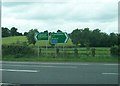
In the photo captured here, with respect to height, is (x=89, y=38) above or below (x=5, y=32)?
below

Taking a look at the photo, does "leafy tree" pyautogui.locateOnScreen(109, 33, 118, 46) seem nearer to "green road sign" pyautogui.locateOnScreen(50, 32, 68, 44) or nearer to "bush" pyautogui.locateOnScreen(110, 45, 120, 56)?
"bush" pyautogui.locateOnScreen(110, 45, 120, 56)

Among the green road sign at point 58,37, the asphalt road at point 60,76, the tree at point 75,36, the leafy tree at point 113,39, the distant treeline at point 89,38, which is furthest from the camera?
the tree at point 75,36

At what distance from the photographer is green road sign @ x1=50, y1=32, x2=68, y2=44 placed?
29.3 m

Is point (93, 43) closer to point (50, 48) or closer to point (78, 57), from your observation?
point (50, 48)

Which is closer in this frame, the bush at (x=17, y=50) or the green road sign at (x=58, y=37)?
the green road sign at (x=58, y=37)

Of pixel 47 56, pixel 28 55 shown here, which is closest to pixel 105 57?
pixel 47 56

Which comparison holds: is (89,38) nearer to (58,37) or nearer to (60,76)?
(58,37)

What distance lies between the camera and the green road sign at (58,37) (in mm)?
29312

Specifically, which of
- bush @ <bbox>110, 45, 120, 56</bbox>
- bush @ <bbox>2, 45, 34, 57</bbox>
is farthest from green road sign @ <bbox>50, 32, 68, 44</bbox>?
bush @ <bbox>110, 45, 120, 56</bbox>

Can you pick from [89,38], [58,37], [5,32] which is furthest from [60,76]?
[5,32]

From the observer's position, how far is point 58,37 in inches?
1163

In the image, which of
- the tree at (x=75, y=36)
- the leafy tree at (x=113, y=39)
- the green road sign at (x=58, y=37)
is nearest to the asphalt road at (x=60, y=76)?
the green road sign at (x=58, y=37)

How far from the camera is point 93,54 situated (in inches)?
1165

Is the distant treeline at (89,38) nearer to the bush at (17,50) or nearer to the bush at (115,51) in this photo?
the bush at (17,50)
